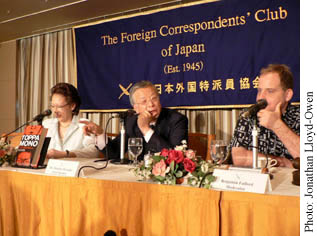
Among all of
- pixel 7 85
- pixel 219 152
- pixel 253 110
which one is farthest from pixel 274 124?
pixel 7 85

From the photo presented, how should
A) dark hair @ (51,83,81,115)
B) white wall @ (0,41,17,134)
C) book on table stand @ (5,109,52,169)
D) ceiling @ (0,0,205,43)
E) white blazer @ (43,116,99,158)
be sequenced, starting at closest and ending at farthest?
1. book on table stand @ (5,109,52,169)
2. white blazer @ (43,116,99,158)
3. dark hair @ (51,83,81,115)
4. ceiling @ (0,0,205,43)
5. white wall @ (0,41,17,134)

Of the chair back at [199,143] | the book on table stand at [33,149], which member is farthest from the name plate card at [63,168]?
the chair back at [199,143]

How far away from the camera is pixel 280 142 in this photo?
6.42 ft

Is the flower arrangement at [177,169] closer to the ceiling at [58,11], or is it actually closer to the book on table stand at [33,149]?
the book on table stand at [33,149]

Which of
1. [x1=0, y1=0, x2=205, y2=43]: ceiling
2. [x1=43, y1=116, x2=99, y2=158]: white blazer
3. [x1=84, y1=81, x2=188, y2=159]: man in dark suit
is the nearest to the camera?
[x1=84, y1=81, x2=188, y2=159]: man in dark suit

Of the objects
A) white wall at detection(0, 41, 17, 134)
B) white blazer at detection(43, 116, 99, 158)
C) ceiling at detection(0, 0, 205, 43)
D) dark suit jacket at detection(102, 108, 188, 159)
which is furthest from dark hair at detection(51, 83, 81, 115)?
white wall at detection(0, 41, 17, 134)

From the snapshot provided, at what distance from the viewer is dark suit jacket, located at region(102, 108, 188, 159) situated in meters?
2.21

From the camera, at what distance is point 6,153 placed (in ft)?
6.16

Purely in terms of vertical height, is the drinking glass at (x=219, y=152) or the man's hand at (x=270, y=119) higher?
the man's hand at (x=270, y=119)

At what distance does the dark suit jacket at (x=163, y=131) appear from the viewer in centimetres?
221

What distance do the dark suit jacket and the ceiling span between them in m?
1.65

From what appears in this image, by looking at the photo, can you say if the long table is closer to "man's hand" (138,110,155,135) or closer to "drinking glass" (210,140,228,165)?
"drinking glass" (210,140,228,165)
